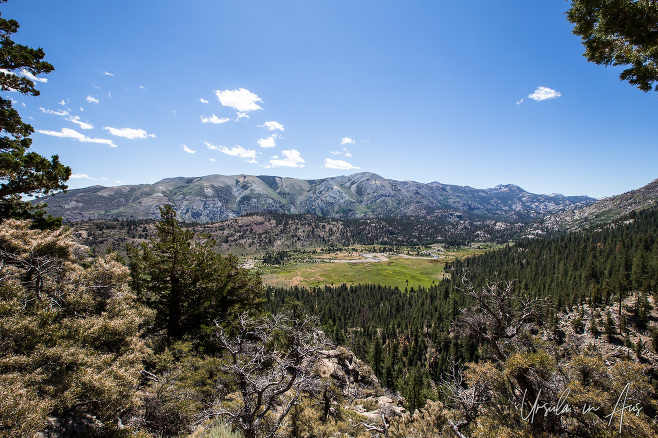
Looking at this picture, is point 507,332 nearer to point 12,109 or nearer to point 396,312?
point 12,109

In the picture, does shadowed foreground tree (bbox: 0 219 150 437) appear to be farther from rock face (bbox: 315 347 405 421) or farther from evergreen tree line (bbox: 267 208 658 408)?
evergreen tree line (bbox: 267 208 658 408)

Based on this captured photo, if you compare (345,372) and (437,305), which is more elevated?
(345,372)

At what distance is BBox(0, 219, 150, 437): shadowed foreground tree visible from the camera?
9.09 meters

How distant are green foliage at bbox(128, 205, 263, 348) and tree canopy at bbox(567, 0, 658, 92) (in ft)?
90.8

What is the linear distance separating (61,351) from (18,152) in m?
16.7

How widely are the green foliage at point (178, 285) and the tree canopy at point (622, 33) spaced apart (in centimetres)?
2769

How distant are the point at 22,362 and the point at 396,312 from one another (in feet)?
414

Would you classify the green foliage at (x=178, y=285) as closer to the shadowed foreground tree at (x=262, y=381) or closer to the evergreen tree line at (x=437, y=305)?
the shadowed foreground tree at (x=262, y=381)

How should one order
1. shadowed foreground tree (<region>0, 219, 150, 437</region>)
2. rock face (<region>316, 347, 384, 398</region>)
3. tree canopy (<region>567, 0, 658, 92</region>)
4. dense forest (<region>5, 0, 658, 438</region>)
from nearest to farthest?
tree canopy (<region>567, 0, 658, 92</region>) < shadowed foreground tree (<region>0, 219, 150, 437</region>) < dense forest (<region>5, 0, 658, 438</region>) < rock face (<region>316, 347, 384, 398</region>)

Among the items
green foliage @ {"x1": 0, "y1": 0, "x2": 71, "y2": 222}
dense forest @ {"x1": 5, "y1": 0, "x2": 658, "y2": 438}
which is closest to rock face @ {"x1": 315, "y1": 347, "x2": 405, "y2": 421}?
dense forest @ {"x1": 5, "y1": 0, "x2": 658, "y2": 438}

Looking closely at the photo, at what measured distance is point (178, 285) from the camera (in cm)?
2416

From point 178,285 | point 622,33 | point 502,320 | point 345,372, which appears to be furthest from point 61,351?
point 345,372

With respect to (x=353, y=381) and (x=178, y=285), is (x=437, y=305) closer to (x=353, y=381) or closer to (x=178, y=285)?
(x=353, y=381)

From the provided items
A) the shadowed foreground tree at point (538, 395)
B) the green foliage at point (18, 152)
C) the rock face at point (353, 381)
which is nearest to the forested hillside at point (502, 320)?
the shadowed foreground tree at point (538, 395)
